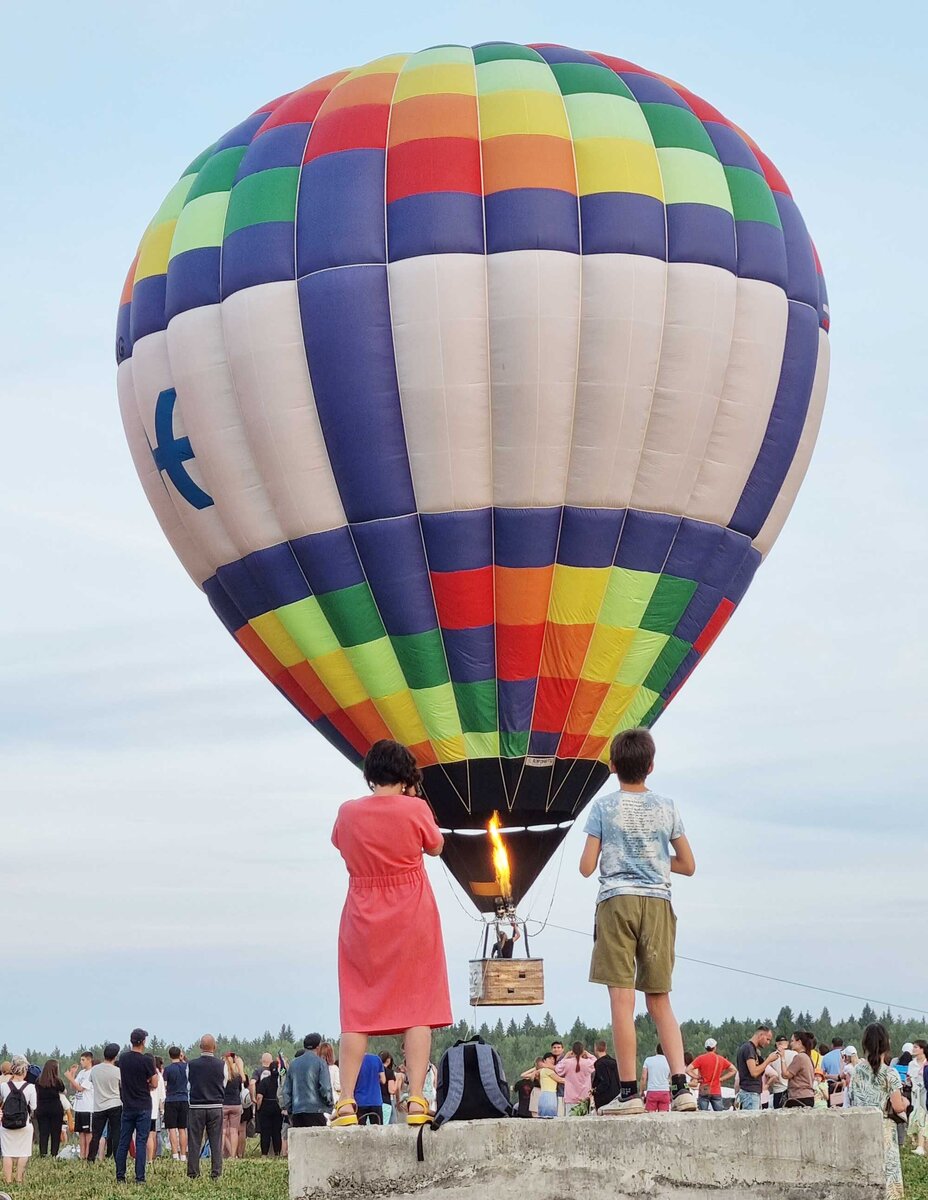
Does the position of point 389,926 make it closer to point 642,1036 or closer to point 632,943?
point 632,943

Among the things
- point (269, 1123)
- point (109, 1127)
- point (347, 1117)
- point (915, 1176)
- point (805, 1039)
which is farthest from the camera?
point (269, 1123)

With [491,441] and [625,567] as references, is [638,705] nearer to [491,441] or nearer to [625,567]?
[625,567]

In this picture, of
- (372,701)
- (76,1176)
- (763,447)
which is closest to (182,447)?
(372,701)

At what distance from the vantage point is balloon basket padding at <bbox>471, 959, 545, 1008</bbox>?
48.6ft

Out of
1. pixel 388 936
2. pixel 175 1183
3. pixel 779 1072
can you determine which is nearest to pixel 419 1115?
pixel 388 936

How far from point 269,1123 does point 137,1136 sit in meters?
3.49

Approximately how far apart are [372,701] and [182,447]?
9.73 feet

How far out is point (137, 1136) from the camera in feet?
45.0

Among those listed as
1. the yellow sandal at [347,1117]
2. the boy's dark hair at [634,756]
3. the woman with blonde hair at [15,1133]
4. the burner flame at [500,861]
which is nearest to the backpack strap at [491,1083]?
the yellow sandal at [347,1117]

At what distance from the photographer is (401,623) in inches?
601

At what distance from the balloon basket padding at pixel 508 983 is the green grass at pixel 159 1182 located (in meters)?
2.17

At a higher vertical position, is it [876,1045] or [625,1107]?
[876,1045]

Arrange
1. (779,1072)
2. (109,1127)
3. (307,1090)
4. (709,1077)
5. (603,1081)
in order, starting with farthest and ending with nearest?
1. (709,1077)
2. (779,1072)
3. (603,1081)
4. (109,1127)
5. (307,1090)

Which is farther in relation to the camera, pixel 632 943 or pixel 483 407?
pixel 483 407
